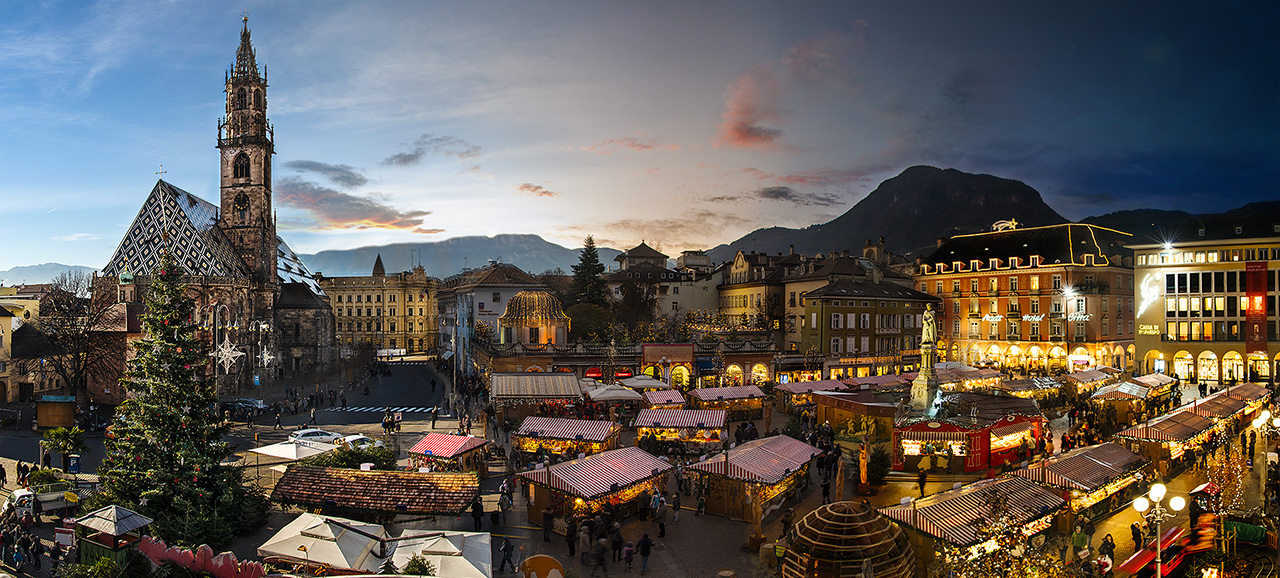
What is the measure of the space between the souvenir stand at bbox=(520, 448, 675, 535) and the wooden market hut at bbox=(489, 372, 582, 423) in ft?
39.6

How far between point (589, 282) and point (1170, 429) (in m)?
49.0

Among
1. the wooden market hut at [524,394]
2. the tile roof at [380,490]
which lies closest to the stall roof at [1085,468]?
the tile roof at [380,490]

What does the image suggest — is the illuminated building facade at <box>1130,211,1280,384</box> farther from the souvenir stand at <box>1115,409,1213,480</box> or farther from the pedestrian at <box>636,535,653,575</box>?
the pedestrian at <box>636,535,653,575</box>

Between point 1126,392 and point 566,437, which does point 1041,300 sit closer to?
point 1126,392

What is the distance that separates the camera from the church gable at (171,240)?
5291 centimetres

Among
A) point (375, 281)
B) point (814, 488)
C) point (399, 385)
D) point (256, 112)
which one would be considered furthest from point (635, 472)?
point (375, 281)

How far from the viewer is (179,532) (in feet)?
53.9

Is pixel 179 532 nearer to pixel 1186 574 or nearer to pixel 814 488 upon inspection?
pixel 814 488

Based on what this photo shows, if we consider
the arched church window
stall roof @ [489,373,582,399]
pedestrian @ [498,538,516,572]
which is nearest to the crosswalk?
stall roof @ [489,373,582,399]

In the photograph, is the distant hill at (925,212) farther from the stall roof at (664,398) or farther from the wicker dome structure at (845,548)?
the wicker dome structure at (845,548)

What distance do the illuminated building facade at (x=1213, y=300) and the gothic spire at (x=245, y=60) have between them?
256 feet

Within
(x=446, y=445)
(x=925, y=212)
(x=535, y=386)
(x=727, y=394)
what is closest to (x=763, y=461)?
(x=446, y=445)

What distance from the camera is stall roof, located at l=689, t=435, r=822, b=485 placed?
718 inches

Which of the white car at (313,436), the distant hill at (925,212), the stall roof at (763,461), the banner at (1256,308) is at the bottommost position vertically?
the white car at (313,436)
